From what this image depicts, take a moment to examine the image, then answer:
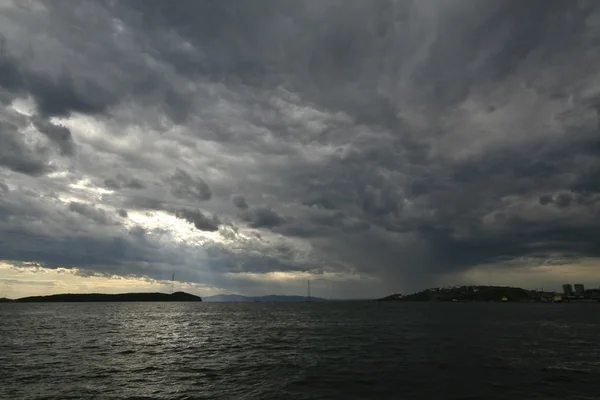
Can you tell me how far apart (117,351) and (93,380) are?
22182 mm

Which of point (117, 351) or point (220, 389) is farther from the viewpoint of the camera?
point (117, 351)

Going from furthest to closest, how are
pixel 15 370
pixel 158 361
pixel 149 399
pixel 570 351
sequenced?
pixel 570 351
pixel 158 361
pixel 15 370
pixel 149 399

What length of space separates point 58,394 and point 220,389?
→ 14013mm

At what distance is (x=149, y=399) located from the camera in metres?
31.0

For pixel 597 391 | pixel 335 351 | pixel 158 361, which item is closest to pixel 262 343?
pixel 335 351

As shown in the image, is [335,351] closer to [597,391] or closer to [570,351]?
[597,391]

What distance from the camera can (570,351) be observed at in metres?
56.0

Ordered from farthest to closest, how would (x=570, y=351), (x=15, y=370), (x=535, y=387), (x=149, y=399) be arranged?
(x=570, y=351), (x=15, y=370), (x=535, y=387), (x=149, y=399)

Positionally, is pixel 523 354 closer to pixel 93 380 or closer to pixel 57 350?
pixel 93 380

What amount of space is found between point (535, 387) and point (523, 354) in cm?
2189

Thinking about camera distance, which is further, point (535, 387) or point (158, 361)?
point (158, 361)

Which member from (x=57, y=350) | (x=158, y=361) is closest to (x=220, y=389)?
(x=158, y=361)

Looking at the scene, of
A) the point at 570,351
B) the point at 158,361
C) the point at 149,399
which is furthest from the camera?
the point at 570,351

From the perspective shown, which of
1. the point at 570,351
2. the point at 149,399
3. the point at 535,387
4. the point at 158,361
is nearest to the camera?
the point at 149,399
